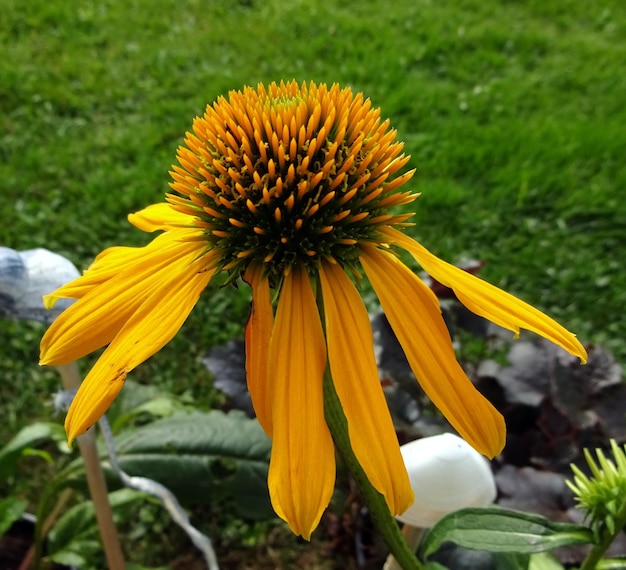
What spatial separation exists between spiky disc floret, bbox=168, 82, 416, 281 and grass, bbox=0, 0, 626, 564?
4.31 feet

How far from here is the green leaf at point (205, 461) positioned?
1.50 meters

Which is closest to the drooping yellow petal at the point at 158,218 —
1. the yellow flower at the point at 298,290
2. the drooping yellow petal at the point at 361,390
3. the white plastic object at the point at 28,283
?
the yellow flower at the point at 298,290

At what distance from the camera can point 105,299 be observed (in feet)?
2.80

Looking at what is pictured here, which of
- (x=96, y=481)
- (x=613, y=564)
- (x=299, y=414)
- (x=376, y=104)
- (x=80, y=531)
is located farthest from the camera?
(x=376, y=104)

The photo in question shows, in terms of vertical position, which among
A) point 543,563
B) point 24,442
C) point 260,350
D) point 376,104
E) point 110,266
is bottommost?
point 543,563

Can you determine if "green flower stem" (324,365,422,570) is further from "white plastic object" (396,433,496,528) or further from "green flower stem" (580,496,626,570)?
"green flower stem" (580,496,626,570)

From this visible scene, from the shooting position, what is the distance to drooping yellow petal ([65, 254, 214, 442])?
0.76 meters

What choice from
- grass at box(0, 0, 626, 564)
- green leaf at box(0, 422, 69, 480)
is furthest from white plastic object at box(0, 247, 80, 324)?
grass at box(0, 0, 626, 564)

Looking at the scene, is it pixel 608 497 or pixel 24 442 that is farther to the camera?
pixel 24 442

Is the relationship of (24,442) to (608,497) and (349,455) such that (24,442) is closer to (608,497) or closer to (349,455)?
(349,455)

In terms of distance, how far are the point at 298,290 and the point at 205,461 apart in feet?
2.61

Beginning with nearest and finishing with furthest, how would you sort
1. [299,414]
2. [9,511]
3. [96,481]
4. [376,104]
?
[299,414]
[96,481]
[9,511]
[376,104]

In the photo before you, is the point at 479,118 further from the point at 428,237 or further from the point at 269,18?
the point at 269,18

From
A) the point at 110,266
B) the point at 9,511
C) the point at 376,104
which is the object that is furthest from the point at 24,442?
the point at 376,104
